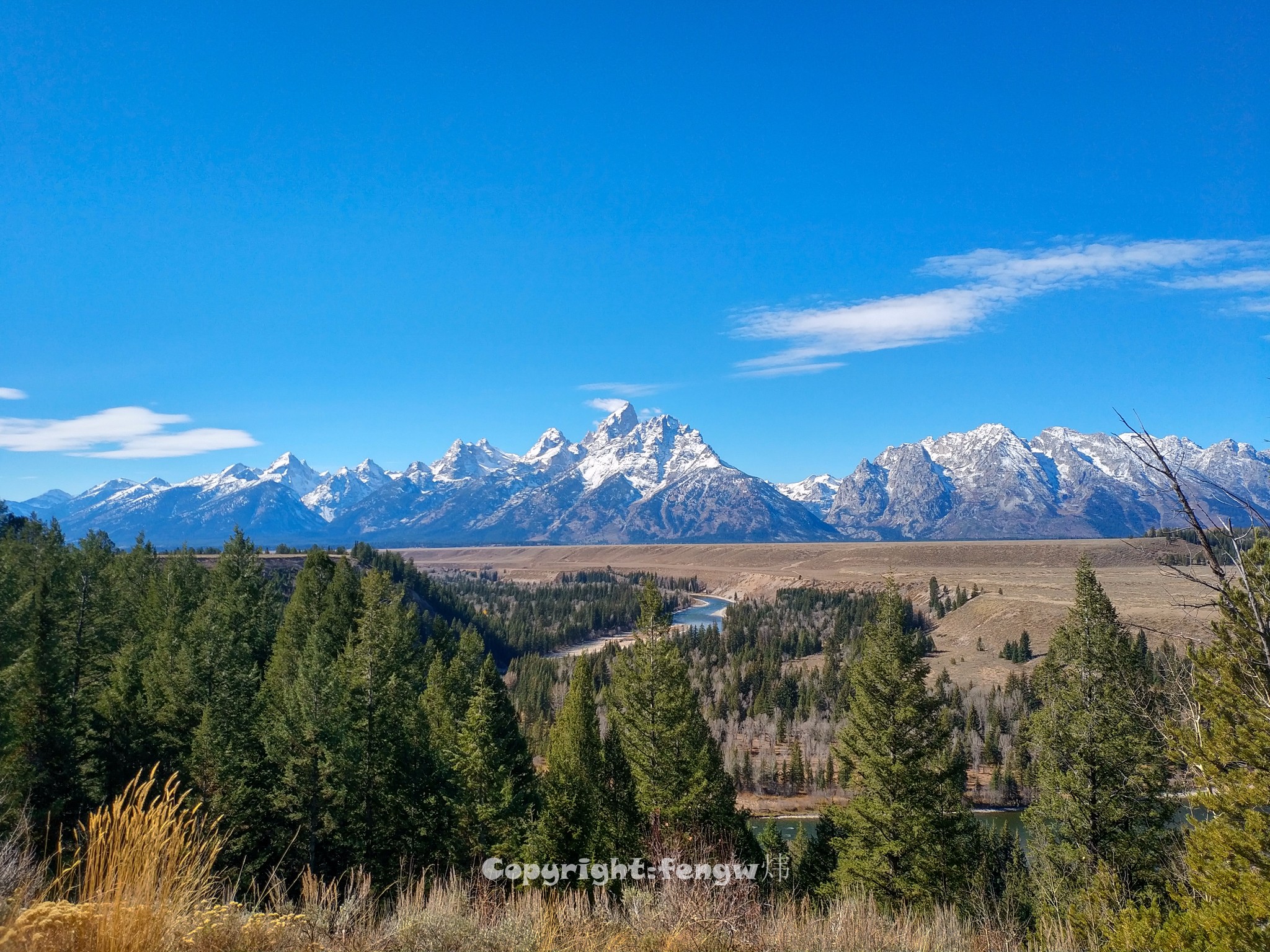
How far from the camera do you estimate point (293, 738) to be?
23.9m

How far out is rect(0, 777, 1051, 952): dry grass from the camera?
4660 mm

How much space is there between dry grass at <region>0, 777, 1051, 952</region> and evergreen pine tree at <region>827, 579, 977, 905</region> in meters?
11.9

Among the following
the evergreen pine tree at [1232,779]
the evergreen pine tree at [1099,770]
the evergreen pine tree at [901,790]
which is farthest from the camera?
the evergreen pine tree at [901,790]

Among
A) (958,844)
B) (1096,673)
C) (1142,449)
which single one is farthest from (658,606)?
(1142,449)

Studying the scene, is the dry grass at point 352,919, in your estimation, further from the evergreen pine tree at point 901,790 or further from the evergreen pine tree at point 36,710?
the evergreen pine tree at point 36,710

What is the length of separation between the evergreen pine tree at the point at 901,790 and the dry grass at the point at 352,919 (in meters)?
11.9

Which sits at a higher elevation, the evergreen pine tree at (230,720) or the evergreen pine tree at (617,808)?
the evergreen pine tree at (230,720)

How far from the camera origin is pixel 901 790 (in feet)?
65.3

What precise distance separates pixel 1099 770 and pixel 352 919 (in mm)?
20681

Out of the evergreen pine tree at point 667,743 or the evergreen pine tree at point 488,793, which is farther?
the evergreen pine tree at point 488,793

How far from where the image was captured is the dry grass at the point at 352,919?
466 cm

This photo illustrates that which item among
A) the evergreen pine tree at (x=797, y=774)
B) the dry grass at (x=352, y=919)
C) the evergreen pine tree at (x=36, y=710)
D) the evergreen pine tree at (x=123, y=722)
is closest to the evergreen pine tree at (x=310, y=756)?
the evergreen pine tree at (x=123, y=722)

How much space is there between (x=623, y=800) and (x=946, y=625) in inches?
4834

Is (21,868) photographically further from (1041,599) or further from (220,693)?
(1041,599)
